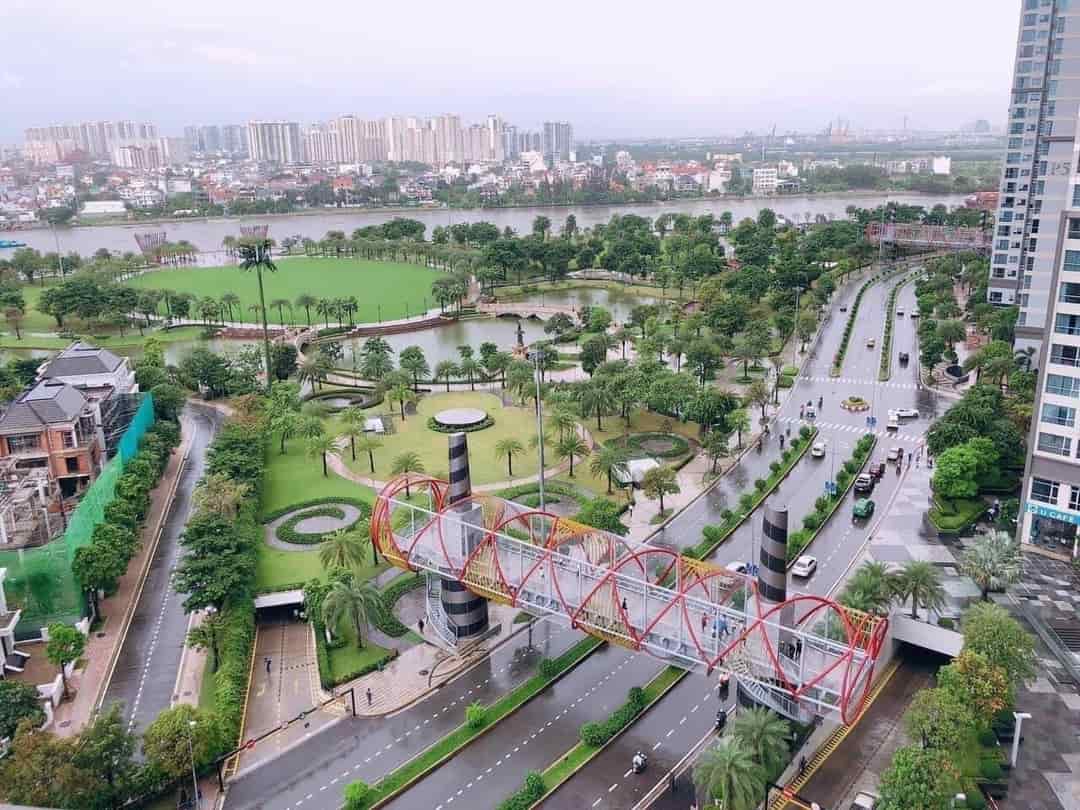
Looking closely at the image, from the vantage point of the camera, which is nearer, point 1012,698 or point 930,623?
point 1012,698

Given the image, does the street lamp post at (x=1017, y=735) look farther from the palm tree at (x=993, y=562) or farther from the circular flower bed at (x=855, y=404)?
the circular flower bed at (x=855, y=404)

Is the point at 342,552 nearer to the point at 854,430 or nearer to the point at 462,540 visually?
the point at 462,540

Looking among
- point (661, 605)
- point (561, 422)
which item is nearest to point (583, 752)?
point (661, 605)

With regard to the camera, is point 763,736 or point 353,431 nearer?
point 763,736

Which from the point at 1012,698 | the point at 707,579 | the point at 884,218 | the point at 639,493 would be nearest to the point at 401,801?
the point at 707,579

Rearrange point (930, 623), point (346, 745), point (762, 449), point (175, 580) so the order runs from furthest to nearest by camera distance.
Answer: point (762, 449) → point (175, 580) → point (930, 623) → point (346, 745)

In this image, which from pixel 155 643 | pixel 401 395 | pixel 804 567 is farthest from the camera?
pixel 401 395

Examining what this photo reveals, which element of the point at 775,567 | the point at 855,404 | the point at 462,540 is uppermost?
the point at 775,567

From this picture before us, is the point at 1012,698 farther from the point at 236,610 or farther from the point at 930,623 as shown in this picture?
the point at 236,610
